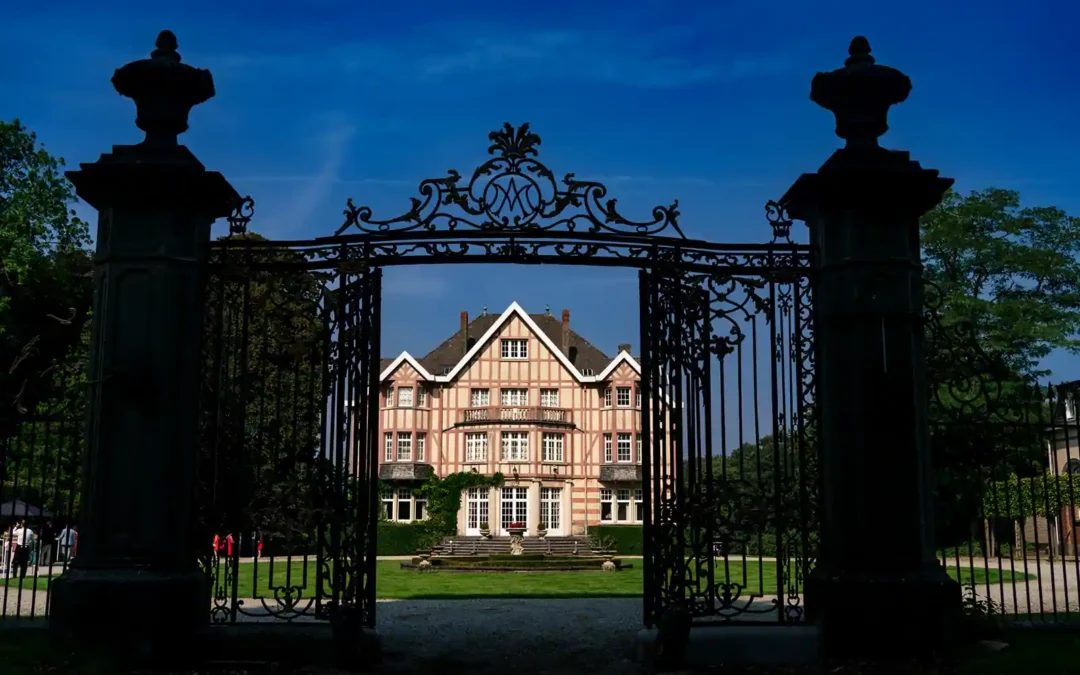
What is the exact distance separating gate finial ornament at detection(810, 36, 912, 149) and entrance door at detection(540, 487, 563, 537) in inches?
1312

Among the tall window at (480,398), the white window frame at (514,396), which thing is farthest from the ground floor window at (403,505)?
the white window frame at (514,396)

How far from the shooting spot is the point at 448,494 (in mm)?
38406

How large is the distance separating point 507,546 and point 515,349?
883 centimetres

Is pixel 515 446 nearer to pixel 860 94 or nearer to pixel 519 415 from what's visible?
pixel 519 415

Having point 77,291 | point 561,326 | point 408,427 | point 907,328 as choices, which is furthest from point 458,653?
point 561,326

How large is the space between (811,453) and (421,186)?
373 cm

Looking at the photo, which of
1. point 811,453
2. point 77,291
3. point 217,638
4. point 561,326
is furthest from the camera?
point 561,326

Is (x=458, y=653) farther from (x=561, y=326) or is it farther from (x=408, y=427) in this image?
(x=561, y=326)

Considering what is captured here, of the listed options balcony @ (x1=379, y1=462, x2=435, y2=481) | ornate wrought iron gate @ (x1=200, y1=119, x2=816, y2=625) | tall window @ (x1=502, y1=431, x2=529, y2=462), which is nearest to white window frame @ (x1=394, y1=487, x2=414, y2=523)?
balcony @ (x1=379, y1=462, x2=435, y2=481)

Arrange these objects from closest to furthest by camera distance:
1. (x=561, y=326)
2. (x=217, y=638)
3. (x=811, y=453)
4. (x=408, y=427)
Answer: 1. (x=217, y=638)
2. (x=811, y=453)
3. (x=408, y=427)
4. (x=561, y=326)

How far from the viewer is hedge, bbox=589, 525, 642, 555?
36188 millimetres

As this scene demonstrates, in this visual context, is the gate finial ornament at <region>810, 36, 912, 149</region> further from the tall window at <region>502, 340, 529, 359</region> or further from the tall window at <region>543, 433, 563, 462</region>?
the tall window at <region>543, 433, 563, 462</region>

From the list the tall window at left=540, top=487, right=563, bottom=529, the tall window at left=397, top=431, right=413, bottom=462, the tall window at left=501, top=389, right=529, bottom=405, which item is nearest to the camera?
the tall window at left=540, top=487, right=563, bottom=529

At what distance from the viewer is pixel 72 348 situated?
86.3 ft
